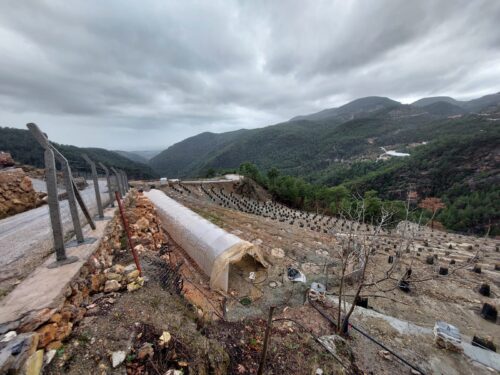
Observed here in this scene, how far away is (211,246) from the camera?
6.45 m

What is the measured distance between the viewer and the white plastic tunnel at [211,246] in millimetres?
6027

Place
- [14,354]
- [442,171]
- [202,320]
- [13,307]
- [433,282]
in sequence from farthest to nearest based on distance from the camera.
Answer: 1. [442,171]
2. [433,282]
3. [202,320]
4. [13,307]
5. [14,354]

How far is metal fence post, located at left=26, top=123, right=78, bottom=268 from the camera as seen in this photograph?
3.24 m

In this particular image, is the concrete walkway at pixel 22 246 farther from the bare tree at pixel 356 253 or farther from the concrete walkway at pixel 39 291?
the bare tree at pixel 356 253

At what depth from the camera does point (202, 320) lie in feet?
13.3

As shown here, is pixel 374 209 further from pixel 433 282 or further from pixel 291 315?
pixel 291 315

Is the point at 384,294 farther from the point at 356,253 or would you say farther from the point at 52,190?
the point at 52,190

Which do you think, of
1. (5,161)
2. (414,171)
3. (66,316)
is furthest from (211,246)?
(414,171)

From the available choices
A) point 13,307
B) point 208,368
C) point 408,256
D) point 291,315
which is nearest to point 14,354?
point 13,307

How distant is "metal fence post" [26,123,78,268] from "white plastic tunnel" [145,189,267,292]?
351 cm

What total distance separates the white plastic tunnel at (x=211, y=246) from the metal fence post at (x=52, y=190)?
3.51m

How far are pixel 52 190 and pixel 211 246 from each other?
416 cm

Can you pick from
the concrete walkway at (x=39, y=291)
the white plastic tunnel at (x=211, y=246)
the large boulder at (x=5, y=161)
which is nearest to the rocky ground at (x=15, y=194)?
the large boulder at (x=5, y=161)

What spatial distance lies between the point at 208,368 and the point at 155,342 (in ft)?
2.91
